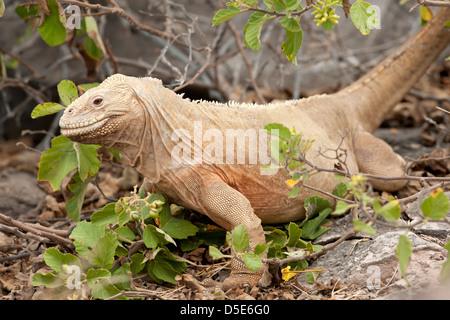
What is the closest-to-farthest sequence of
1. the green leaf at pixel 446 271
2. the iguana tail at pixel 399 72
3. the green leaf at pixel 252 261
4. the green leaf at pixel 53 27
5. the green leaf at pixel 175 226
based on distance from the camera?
the green leaf at pixel 446 271 < the green leaf at pixel 252 261 < the green leaf at pixel 175 226 < the green leaf at pixel 53 27 < the iguana tail at pixel 399 72

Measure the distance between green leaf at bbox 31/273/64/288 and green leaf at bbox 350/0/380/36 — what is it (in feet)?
8.29

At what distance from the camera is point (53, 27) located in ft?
15.9

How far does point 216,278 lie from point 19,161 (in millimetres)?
4155

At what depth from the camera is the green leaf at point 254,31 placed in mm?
3764

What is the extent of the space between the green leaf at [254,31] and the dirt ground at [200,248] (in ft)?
5.28

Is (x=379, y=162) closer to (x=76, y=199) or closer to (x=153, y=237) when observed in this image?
(x=153, y=237)

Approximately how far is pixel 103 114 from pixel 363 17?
186 centimetres

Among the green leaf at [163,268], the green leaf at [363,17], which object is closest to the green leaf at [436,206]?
the green leaf at [363,17]

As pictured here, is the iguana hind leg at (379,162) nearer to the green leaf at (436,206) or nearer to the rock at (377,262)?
the rock at (377,262)

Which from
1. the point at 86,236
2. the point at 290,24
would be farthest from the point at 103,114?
the point at 290,24

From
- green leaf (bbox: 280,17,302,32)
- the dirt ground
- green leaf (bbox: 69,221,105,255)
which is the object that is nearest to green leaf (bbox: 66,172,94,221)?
the dirt ground

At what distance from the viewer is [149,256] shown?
3.82m

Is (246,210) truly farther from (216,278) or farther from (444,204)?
(444,204)
